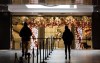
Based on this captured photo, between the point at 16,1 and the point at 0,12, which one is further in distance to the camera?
the point at 0,12

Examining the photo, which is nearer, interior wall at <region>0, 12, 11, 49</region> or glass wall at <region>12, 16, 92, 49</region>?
interior wall at <region>0, 12, 11, 49</region>

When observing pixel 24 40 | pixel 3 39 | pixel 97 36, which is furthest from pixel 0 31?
pixel 24 40

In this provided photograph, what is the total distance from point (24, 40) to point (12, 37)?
21.2 meters

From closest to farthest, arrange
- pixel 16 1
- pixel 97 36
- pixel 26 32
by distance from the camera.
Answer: pixel 26 32 < pixel 16 1 < pixel 97 36

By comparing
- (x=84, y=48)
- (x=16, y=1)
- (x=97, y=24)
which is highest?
(x=16, y=1)

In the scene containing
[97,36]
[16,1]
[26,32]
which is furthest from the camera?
[97,36]

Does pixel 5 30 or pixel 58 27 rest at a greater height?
pixel 58 27

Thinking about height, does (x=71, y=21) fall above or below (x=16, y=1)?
below

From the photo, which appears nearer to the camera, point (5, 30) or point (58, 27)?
point (5, 30)

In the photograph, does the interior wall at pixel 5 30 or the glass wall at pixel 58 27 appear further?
the glass wall at pixel 58 27

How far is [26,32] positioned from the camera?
2230 cm

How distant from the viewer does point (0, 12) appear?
42.8m

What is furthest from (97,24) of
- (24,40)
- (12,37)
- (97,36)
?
(24,40)

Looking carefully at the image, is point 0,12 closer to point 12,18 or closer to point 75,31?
A: point 12,18
